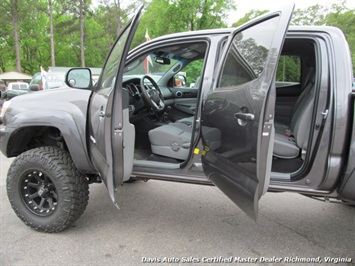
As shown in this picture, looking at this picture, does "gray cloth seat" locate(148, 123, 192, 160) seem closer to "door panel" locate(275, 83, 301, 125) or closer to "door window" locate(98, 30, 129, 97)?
"door window" locate(98, 30, 129, 97)

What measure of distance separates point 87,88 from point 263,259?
2.17 metres

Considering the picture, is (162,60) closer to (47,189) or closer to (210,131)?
(210,131)

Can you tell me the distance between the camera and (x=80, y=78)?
2641mm

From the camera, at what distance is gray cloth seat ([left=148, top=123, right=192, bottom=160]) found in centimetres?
271

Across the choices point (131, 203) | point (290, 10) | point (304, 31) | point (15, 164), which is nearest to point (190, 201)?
point (131, 203)

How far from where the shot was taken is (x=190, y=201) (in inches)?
135

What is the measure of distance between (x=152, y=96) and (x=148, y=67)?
36 cm

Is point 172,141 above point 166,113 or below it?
below

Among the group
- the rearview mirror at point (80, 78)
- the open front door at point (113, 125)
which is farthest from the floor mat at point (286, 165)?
the rearview mirror at point (80, 78)

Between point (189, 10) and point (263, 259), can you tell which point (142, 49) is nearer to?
point (263, 259)

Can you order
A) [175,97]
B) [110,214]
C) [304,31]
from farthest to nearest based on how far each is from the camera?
1. [175,97]
2. [110,214]
3. [304,31]

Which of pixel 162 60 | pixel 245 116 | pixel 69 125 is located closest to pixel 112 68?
pixel 69 125

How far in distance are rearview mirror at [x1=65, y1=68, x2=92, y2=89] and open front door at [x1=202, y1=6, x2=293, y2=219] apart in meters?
1.17

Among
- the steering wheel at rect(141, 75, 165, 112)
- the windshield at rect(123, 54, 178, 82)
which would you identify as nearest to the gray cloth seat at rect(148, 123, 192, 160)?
the steering wheel at rect(141, 75, 165, 112)
